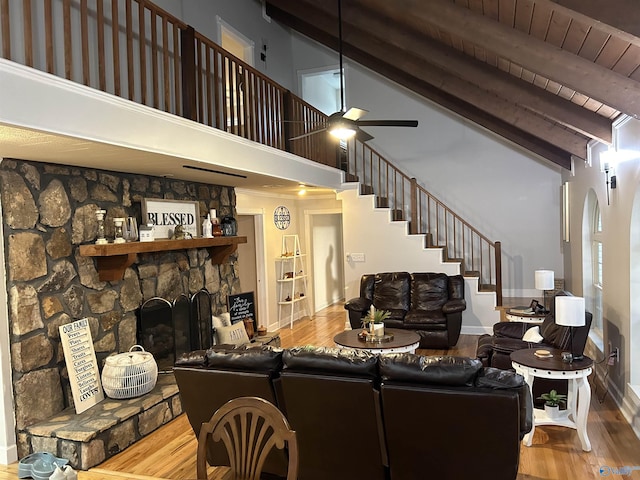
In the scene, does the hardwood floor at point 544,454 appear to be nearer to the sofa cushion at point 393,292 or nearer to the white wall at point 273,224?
the sofa cushion at point 393,292

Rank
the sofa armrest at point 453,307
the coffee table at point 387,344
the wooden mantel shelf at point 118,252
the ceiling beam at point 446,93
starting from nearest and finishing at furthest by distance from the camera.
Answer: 1. the wooden mantel shelf at point 118,252
2. the coffee table at point 387,344
3. the ceiling beam at point 446,93
4. the sofa armrest at point 453,307

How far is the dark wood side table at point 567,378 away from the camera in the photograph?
11.0ft

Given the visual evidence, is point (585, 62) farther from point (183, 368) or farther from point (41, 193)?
point (41, 193)

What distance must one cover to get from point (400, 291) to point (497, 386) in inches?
177

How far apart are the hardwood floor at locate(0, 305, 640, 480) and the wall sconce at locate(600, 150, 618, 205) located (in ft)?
6.51

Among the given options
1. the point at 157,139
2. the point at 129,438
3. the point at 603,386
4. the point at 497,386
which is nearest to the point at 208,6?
the point at 157,139

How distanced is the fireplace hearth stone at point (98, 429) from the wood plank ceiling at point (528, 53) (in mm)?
3894

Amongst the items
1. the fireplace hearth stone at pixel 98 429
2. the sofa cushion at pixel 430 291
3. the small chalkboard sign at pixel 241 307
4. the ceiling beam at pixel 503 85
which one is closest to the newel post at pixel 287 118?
the ceiling beam at pixel 503 85

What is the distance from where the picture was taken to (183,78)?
4078 mm

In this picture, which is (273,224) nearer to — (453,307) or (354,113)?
(453,307)

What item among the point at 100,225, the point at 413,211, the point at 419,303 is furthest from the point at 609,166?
the point at 100,225

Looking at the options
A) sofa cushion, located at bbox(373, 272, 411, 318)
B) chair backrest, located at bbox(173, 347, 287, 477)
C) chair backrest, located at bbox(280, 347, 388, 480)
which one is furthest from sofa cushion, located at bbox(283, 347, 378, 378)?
sofa cushion, located at bbox(373, 272, 411, 318)

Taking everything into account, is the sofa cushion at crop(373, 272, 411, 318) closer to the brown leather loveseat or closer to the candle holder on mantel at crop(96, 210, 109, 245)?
the brown leather loveseat

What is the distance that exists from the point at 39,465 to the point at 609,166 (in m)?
5.14
